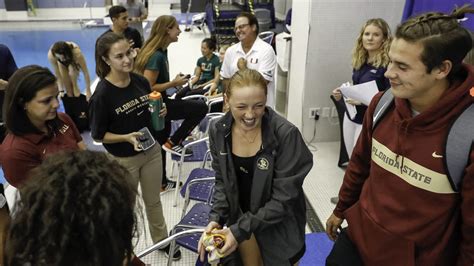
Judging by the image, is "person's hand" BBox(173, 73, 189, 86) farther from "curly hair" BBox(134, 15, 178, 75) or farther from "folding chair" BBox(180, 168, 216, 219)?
"folding chair" BBox(180, 168, 216, 219)

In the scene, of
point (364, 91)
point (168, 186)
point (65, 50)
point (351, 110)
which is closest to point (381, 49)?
point (364, 91)

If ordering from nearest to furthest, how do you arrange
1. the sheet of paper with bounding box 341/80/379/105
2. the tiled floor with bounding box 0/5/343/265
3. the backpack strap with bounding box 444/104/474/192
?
the backpack strap with bounding box 444/104/474/192 < the tiled floor with bounding box 0/5/343/265 < the sheet of paper with bounding box 341/80/379/105

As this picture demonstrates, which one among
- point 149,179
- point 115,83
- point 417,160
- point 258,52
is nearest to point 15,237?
point 417,160

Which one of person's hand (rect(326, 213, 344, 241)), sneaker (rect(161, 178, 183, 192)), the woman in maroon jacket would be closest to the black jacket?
person's hand (rect(326, 213, 344, 241))

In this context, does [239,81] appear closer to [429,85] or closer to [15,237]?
[429,85]

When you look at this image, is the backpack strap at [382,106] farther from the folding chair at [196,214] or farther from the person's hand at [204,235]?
the folding chair at [196,214]

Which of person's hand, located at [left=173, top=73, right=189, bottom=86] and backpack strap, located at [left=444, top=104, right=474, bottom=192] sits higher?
backpack strap, located at [left=444, top=104, right=474, bottom=192]

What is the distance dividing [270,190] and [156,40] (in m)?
1.92

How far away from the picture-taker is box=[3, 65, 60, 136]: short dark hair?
1609 mm

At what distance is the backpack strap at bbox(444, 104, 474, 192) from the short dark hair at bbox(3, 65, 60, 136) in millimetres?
1741

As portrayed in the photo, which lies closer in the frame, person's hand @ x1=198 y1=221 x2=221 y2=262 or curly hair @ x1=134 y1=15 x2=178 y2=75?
person's hand @ x1=198 y1=221 x2=221 y2=262

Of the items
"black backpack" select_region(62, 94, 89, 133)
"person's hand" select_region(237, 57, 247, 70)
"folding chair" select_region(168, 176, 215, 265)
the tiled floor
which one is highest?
"person's hand" select_region(237, 57, 247, 70)

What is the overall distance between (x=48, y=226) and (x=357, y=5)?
398 cm

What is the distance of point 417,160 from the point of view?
4.27ft
